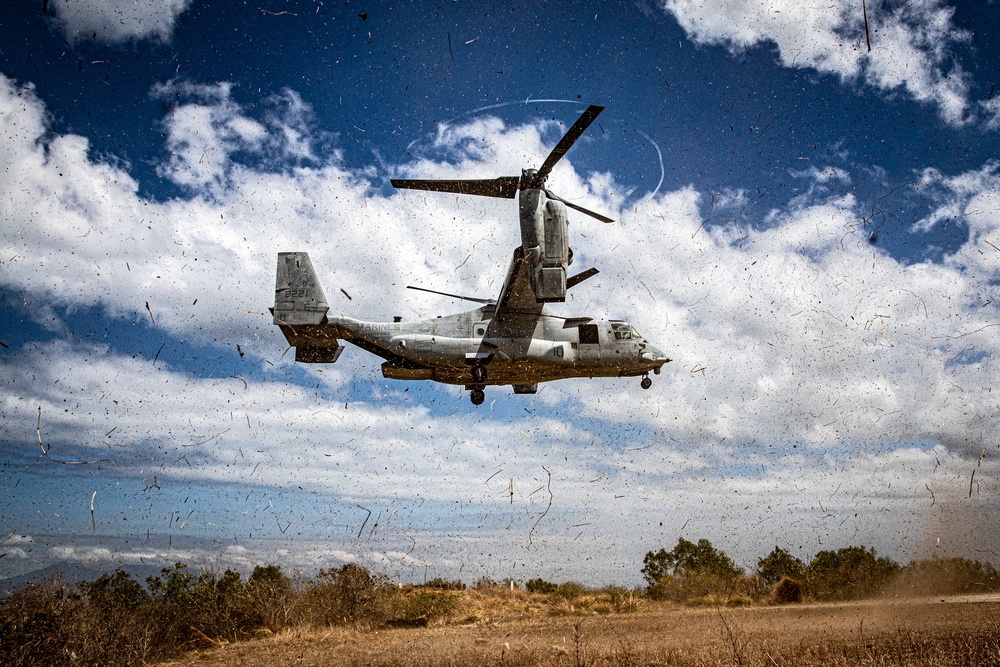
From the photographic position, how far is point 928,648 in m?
13.2

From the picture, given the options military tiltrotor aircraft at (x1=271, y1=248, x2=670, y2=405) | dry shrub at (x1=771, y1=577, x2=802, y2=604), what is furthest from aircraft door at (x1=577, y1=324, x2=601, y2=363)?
dry shrub at (x1=771, y1=577, x2=802, y2=604)

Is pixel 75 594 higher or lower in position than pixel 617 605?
higher

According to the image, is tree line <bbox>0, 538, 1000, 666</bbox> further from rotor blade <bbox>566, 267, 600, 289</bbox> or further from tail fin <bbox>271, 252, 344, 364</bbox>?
rotor blade <bbox>566, 267, 600, 289</bbox>

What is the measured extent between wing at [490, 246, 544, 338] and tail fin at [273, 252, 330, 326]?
5.62 metres

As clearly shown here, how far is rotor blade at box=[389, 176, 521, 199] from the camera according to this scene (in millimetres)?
18344

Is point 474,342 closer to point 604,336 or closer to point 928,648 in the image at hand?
point 604,336

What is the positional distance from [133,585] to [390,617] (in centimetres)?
840

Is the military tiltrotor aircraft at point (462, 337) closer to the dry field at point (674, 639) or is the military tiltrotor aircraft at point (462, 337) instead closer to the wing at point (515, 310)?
the wing at point (515, 310)

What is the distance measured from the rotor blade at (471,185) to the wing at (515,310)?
2623 mm

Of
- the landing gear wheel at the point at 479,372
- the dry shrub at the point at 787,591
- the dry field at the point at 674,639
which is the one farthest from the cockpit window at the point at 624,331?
the dry shrub at the point at 787,591

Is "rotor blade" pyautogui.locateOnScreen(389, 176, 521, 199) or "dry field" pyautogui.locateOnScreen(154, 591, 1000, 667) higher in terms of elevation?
"rotor blade" pyautogui.locateOnScreen(389, 176, 521, 199)

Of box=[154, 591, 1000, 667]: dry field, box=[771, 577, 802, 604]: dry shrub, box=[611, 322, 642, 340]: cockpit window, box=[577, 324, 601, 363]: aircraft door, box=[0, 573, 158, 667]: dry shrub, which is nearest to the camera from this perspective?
box=[154, 591, 1000, 667]: dry field

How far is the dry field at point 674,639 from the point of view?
511 inches

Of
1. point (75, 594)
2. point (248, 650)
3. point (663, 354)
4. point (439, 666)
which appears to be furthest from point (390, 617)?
point (663, 354)
